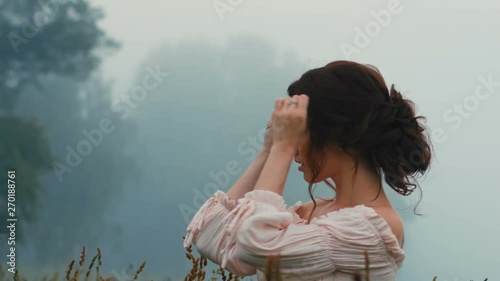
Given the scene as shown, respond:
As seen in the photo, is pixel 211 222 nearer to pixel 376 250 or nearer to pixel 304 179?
pixel 304 179

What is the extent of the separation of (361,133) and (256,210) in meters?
0.40

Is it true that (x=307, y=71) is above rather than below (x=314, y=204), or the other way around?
above

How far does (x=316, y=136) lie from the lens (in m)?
2.09

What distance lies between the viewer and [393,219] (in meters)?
2.07

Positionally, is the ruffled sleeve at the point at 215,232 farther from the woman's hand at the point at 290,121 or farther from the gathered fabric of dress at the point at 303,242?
the woman's hand at the point at 290,121

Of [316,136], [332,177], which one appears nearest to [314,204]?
[332,177]

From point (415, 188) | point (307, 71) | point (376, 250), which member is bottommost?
point (376, 250)

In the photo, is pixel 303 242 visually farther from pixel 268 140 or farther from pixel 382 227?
pixel 268 140

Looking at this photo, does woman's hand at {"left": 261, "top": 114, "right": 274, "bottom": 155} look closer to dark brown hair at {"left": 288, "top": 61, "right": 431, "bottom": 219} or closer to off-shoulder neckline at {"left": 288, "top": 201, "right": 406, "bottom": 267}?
dark brown hair at {"left": 288, "top": 61, "right": 431, "bottom": 219}

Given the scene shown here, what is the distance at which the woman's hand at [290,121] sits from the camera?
2.02m

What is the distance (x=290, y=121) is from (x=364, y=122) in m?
0.23

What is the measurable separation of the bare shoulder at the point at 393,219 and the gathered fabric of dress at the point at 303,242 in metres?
0.05

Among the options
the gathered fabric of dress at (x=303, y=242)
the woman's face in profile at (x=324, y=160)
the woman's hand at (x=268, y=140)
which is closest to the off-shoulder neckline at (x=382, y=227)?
the gathered fabric of dress at (x=303, y=242)

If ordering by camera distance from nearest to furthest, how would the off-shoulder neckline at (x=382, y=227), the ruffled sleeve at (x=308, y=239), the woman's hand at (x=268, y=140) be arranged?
the ruffled sleeve at (x=308, y=239)
the off-shoulder neckline at (x=382, y=227)
the woman's hand at (x=268, y=140)
